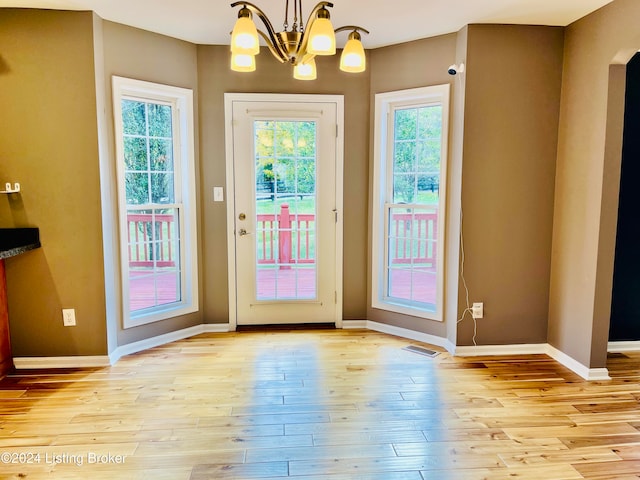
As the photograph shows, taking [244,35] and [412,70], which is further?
[412,70]

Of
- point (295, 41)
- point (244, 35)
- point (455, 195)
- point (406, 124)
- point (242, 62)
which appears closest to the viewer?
point (244, 35)

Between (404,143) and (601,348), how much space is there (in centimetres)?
215

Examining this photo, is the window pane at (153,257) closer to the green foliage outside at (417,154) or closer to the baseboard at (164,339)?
the baseboard at (164,339)

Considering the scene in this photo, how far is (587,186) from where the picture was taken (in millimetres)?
3014

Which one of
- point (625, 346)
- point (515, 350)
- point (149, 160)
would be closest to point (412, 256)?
point (515, 350)

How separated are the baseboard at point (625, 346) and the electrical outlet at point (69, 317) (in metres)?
4.19

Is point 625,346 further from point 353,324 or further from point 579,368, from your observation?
point 353,324

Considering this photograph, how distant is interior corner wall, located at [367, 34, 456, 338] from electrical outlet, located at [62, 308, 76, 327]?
2.44 metres

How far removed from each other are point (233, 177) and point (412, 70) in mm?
1779

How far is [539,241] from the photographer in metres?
3.41

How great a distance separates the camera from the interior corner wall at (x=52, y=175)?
297 cm

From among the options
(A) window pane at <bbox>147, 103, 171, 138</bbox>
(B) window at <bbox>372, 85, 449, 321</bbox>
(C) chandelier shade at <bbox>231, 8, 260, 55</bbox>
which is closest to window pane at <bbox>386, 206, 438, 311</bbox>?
(B) window at <bbox>372, 85, 449, 321</bbox>

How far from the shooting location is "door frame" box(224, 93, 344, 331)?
3.80 meters

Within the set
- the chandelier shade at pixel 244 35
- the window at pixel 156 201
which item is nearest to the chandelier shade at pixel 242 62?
the chandelier shade at pixel 244 35
